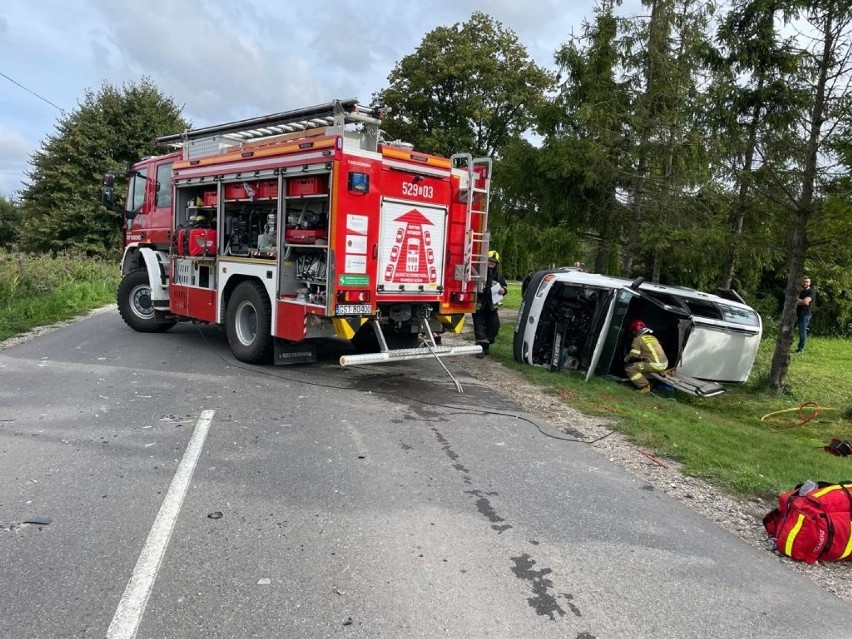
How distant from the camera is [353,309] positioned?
294 inches

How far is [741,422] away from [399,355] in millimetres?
4707

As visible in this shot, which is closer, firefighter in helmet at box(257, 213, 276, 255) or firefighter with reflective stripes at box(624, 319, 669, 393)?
firefighter in helmet at box(257, 213, 276, 255)

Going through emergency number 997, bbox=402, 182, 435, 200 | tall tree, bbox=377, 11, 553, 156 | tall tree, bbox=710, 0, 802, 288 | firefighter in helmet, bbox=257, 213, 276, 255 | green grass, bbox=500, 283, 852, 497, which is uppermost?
tall tree, bbox=377, 11, 553, 156

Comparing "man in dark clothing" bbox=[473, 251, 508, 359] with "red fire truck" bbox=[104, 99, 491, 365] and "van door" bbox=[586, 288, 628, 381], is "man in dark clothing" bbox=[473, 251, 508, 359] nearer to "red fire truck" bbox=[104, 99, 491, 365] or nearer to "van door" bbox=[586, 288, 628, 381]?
"red fire truck" bbox=[104, 99, 491, 365]

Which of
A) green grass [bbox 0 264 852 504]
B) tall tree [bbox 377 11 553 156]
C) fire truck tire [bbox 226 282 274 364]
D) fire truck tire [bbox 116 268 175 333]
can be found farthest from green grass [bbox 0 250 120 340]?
tall tree [bbox 377 11 553 156]

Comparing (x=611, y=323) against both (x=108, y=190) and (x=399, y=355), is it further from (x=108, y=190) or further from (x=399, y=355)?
(x=108, y=190)

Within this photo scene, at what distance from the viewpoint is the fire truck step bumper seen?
7138 millimetres

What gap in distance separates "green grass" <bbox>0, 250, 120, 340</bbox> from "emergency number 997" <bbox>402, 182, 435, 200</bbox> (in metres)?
7.76

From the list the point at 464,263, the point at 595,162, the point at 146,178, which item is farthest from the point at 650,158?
the point at 146,178

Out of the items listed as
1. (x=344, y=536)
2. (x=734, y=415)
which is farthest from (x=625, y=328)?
(x=344, y=536)

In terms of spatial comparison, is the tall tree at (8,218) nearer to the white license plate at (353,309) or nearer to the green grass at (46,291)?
the green grass at (46,291)

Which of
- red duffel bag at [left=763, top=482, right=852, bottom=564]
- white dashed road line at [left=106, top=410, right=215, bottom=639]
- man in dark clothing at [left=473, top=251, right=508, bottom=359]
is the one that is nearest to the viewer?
white dashed road line at [left=106, top=410, right=215, bottom=639]

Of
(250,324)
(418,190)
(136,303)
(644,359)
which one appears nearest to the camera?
(418,190)

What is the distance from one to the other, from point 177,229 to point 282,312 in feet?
10.6
